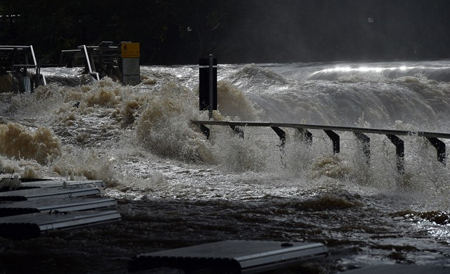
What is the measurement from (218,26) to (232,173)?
38.0 metres

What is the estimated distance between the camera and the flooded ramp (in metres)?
5.00

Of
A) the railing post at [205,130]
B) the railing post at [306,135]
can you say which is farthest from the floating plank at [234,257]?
the railing post at [205,130]

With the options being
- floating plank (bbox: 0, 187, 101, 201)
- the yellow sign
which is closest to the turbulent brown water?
floating plank (bbox: 0, 187, 101, 201)

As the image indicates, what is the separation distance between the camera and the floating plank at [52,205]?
558 cm

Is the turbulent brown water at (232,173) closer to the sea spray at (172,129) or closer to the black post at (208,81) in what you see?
the sea spray at (172,129)

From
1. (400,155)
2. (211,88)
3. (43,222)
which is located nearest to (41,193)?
(43,222)

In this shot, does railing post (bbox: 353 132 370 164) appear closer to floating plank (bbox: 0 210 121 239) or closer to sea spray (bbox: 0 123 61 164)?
sea spray (bbox: 0 123 61 164)

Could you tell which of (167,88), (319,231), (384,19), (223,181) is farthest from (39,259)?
(384,19)

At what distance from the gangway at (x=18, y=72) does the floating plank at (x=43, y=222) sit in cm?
1709

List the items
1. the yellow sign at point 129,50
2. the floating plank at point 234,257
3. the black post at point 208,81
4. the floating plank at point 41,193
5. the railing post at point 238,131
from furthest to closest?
the yellow sign at point 129,50 → the black post at point 208,81 → the railing post at point 238,131 → the floating plank at point 41,193 → the floating plank at point 234,257

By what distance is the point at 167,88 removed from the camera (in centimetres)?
1523

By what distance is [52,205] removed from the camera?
18.6 ft

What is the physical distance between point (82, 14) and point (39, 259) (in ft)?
150

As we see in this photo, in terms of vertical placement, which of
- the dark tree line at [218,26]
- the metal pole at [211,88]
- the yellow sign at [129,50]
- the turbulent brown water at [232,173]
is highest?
the dark tree line at [218,26]
